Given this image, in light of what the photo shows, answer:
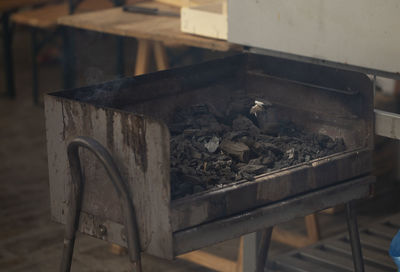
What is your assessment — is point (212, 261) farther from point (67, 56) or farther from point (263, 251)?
point (67, 56)

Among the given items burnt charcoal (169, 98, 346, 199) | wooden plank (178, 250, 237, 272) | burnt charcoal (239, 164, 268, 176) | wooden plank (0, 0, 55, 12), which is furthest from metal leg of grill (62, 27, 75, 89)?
burnt charcoal (239, 164, 268, 176)

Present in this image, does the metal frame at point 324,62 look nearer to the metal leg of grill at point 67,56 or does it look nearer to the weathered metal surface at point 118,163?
the weathered metal surface at point 118,163

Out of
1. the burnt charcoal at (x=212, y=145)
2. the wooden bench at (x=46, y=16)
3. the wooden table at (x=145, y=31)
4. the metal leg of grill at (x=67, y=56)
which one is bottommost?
the metal leg of grill at (x=67, y=56)

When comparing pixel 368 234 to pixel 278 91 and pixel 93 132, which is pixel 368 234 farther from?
pixel 93 132

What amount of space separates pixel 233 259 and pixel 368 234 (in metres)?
0.67

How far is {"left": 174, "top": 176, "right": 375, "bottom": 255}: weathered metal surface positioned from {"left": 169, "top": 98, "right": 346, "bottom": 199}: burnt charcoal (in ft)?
0.40

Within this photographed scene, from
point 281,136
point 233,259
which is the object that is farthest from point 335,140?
point 233,259

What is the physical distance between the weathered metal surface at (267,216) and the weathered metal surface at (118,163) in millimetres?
78

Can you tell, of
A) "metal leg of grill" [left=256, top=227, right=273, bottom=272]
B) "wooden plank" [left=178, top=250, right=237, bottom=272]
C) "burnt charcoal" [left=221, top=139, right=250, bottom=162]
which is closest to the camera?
"burnt charcoal" [left=221, top=139, right=250, bottom=162]

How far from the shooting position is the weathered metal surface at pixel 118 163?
2055 millimetres

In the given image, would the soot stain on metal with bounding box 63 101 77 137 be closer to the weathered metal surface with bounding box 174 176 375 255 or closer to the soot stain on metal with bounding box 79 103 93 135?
the soot stain on metal with bounding box 79 103 93 135

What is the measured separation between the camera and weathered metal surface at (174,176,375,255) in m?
2.11

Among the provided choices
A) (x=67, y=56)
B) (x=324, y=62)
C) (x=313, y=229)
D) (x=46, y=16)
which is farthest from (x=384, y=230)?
(x=46, y=16)

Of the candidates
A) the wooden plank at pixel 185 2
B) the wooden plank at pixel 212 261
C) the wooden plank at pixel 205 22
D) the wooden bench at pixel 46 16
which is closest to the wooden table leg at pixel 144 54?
the wooden plank at pixel 205 22
